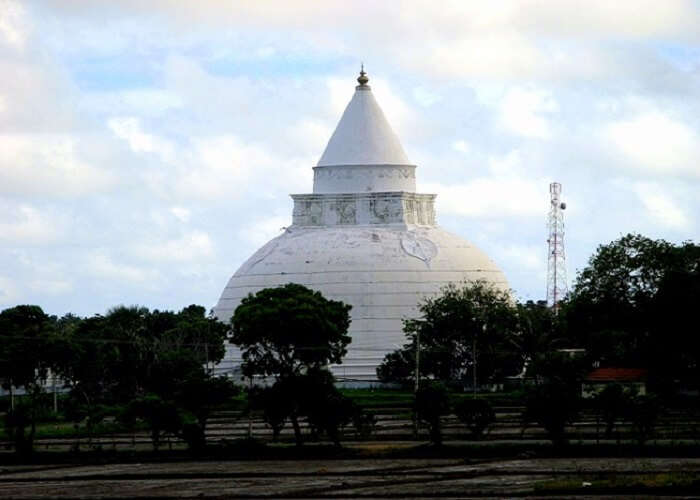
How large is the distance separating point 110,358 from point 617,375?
81.1 ft

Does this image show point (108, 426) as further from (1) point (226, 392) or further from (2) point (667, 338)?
(2) point (667, 338)

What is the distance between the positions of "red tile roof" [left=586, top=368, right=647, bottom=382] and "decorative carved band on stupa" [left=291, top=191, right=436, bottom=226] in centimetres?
3249

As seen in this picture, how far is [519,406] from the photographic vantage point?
85.0m

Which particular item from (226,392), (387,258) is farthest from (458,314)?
(226,392)

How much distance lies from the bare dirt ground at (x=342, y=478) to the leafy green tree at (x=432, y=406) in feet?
12.3

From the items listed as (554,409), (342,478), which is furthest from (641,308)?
(342,478)

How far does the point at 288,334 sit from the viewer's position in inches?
3661

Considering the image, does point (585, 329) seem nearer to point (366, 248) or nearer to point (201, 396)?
point (366, 248)

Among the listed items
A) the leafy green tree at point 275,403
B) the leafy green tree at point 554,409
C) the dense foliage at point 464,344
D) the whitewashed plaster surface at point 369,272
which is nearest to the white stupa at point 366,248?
the whitewashed plaster surface at point 369,272

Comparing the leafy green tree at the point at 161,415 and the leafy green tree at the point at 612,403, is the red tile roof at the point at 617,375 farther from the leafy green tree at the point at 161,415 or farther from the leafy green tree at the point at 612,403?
the leafy green tree at the point at 161,415

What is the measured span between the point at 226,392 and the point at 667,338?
23.2 m

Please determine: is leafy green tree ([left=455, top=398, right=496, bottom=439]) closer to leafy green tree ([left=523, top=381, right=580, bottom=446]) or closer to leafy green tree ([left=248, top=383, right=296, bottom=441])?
leafy green tree ([left=523, top=381, right=580, bottom=446])

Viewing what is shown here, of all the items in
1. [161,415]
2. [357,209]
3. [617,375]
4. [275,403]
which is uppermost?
[357,209]

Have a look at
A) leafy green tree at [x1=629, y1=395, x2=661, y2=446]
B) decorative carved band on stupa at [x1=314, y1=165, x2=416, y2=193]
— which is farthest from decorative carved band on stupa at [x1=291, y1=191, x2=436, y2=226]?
leafy green tree at [x1=629, y1=395, x2=661, y2=446]
